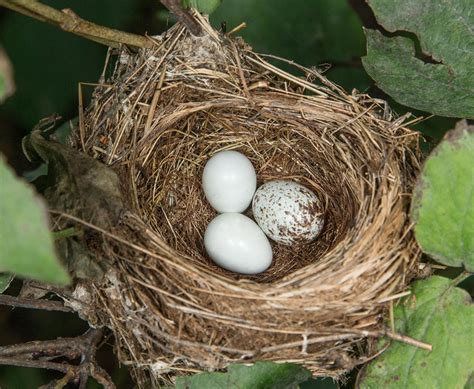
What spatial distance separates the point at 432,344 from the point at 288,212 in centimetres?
59

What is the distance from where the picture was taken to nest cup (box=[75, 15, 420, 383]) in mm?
1613

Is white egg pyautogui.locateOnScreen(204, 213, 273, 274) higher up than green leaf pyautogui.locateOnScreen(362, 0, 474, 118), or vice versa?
green leaf pyautogui.locateOnScreen(362, 0, 474, 118)

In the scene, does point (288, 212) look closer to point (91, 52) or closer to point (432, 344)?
point (432, 344)

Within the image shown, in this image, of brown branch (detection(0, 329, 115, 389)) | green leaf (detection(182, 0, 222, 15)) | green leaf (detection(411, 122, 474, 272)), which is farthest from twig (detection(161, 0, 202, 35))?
brown branch (detection(0, 329, 115, 389))

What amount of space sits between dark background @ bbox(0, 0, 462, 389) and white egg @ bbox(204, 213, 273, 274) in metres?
0.49

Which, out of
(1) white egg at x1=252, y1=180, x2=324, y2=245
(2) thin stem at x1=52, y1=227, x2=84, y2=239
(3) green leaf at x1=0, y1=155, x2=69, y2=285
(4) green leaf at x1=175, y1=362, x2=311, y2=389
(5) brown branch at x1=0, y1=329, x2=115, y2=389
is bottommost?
(5) brown branch at x1=0, y1=329, x2=115, y2=389

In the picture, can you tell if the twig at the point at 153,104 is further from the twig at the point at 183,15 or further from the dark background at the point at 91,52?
the dark background at the point at 91,52

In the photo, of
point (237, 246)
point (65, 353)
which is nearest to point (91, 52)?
point (237, 246)

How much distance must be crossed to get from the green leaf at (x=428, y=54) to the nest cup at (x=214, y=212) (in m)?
0.12

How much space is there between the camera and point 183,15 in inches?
67.5

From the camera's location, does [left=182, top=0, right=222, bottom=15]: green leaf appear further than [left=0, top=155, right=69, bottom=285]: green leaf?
Yes

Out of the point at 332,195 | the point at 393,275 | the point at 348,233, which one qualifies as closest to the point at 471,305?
the point at 393,275

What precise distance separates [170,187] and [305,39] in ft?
2.17

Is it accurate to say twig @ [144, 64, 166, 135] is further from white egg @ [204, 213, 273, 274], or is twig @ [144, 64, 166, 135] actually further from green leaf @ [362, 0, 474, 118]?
green leaf @ [362, 0, 474, 118]
